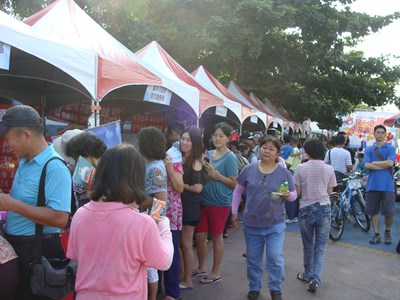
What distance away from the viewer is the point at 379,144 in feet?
21.5

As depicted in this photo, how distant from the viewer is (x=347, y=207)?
23.4ft

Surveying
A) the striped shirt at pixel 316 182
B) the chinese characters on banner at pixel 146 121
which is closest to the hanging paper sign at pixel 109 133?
the striped shirt at pixel 316 182

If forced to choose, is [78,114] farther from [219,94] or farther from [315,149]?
[315,149]

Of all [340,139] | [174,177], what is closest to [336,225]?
[340,139]

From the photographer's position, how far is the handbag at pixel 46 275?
224 centimetres

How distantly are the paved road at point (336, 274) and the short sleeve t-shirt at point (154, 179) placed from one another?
156cm

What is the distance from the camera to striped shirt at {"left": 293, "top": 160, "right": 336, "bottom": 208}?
4605 millimetres

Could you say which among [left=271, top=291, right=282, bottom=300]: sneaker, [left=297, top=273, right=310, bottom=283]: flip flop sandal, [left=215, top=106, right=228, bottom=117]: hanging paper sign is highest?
[left=215, top=106, right=228, bottom=117]: hanging paper sign

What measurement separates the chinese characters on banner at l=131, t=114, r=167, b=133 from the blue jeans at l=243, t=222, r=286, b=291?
5.75 m

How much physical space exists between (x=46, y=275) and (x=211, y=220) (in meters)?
2.51

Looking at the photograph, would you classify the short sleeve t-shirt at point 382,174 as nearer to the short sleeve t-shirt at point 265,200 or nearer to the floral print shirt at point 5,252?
the short sleeve t-shirt at point 265,200

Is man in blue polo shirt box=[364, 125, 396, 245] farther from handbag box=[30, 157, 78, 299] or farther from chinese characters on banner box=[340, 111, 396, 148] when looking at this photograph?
chinese characters on banner box=[340, 111, 396, 148]

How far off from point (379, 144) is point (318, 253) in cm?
291

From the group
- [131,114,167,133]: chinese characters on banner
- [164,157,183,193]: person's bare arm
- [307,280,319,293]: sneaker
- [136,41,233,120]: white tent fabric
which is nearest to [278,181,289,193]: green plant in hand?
[164,157,183,193]: person's bare arm
